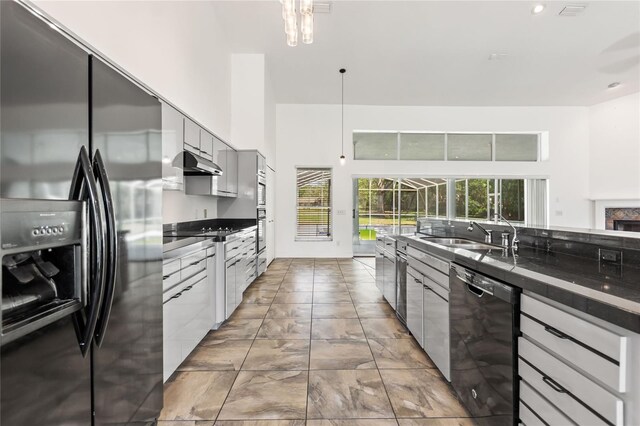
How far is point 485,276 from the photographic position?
1.52m

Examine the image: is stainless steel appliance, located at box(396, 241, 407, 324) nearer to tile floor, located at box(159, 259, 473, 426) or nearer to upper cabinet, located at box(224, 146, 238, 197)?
tile floor, located at box(159, 259, 473, 426)

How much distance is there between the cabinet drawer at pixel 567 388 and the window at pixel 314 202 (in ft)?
20.7

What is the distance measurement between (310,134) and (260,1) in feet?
11.9

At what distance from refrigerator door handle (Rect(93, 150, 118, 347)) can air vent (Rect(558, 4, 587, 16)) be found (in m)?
5.68

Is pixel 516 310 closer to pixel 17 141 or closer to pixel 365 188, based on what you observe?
pixel 17 141

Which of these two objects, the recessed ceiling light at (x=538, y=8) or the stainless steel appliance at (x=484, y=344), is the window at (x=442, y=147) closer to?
the recessed ceiling light at (x=538, y=8)

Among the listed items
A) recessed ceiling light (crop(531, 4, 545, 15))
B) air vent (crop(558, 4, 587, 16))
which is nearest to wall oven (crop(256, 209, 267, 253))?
recessed ceiling light (crop(531, 4, 545, 15))

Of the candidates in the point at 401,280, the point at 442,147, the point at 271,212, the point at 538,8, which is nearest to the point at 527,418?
the point at 401,280

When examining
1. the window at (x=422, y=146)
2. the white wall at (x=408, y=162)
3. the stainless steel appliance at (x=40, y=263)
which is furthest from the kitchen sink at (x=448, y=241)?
the window at (x=422, y=146)

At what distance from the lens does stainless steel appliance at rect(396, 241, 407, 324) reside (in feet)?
9.34

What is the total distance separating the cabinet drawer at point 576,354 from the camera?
2.86ft

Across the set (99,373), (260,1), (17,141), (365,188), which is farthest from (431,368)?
(365,188)

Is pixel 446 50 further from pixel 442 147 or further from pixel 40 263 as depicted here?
pixel 40 263

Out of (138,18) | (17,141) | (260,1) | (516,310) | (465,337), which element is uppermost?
(260,1)
